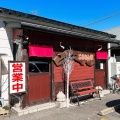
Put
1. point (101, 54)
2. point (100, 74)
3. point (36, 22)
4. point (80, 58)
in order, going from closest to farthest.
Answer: point (36, 22) → point (80, 58) → point (101, 54) → point (100, 74)

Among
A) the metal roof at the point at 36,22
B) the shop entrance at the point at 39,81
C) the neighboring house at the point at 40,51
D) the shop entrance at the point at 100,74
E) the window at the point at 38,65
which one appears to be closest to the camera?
the metal roof at the point at 36,22

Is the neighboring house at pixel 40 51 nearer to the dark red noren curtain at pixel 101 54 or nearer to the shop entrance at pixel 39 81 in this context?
the shop entrance at pixel 39 81

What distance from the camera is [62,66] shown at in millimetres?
10180

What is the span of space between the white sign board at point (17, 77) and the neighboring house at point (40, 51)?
2.21 ft

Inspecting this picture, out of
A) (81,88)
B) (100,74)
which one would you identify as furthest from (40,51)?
(100,74)

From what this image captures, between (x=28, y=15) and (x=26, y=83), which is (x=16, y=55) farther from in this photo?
(x=28, y=15)

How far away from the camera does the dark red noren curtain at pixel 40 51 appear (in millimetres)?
8585

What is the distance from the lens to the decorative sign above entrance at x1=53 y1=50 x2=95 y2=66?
989 centimetres

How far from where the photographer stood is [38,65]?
929cm

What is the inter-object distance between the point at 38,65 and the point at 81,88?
2684 millimetres

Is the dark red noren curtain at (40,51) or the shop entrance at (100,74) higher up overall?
the dark red noren curtain at (40,51)

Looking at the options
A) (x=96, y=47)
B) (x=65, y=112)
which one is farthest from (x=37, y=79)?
(x=96, y=47)

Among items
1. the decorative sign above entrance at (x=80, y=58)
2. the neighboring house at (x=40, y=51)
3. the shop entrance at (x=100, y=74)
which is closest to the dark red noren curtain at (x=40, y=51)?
the neighboring house at (x=40, y=51)

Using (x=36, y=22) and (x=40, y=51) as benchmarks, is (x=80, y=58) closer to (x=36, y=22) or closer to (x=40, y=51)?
(x=40, y=51)
